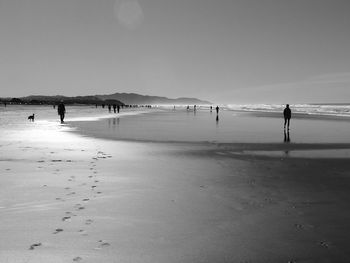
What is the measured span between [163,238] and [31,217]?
2.77 metres

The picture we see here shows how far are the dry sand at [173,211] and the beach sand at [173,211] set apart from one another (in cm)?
2

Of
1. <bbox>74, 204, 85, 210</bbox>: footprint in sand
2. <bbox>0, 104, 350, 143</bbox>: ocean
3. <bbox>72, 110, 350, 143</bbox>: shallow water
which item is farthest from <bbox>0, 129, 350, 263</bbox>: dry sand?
<bbox>0, 104, 350, 143</bbox>: ocean

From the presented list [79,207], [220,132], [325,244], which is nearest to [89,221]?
[79,207]

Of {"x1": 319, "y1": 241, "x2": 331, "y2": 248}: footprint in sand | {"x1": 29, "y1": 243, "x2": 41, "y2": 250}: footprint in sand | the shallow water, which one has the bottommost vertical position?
{"x1": 319, "y1": 241, "x2": 331, "y2": 248}: footprint in sand

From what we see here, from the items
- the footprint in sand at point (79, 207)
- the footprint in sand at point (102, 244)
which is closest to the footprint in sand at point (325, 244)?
the footprint in sand at point (102, 244)

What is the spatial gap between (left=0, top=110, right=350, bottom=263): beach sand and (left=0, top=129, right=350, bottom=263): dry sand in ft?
0.06

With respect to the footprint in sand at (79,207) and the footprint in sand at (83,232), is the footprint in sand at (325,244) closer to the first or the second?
the footprint in sand at (83,232)

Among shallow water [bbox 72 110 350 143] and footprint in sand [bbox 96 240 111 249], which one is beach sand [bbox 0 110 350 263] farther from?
shallow water [bbox 72 110 350 143]

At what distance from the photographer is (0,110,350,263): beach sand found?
5770 millimetres

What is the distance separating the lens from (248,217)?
25.2 feet

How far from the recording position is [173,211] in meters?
8.06

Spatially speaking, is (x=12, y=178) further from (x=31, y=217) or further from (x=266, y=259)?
(x=266, y=259)

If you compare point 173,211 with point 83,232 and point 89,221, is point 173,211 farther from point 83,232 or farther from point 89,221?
point 83,232

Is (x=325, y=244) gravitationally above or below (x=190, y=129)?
below
